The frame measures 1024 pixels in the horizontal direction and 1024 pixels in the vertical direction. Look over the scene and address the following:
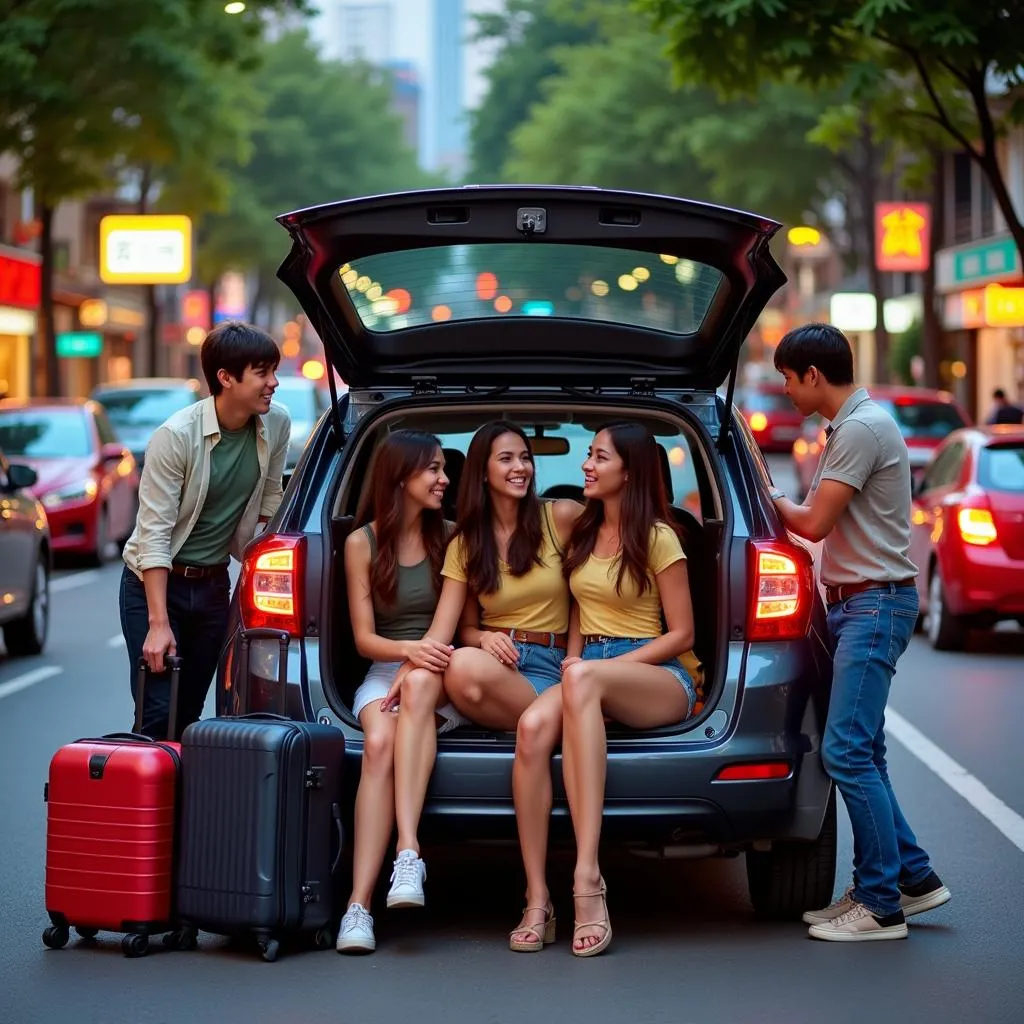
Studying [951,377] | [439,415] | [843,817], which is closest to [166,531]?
[439,415]

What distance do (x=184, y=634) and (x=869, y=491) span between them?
224cm

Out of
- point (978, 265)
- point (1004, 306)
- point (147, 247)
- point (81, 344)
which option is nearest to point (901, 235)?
point (978, 265)

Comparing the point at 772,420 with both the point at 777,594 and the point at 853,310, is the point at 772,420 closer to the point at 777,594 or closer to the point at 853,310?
the point at 853,310

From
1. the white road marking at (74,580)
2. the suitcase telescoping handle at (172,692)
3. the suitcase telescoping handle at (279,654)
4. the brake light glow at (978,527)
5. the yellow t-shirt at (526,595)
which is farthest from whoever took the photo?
the white road marking at (74,580)

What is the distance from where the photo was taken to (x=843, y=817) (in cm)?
828

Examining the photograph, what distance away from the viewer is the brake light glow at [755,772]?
596cm

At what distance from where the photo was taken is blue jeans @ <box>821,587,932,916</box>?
243 inches

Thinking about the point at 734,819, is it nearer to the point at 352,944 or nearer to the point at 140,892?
the point at 352,944

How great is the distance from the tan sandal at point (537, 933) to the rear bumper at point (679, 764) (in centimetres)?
24

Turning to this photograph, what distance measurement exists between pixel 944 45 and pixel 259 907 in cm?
1337

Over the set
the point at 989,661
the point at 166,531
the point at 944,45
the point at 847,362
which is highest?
the point at 944,45

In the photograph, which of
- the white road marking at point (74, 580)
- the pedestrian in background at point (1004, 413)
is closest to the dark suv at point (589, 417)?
the white road marking at point (74, 580)

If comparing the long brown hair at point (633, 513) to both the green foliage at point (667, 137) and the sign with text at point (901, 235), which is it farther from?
the green foliage at point (667, 137)

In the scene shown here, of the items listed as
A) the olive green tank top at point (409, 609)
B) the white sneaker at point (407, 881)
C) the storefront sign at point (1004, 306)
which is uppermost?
the storefront sign at point (1004, 306)
